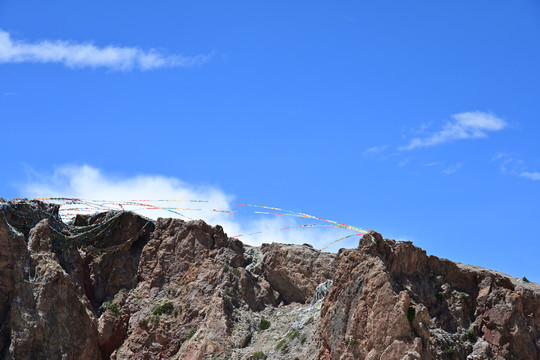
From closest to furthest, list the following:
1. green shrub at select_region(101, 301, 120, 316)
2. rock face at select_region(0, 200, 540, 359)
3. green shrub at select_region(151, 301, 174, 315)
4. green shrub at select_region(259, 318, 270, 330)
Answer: rock face at select_region(0, 200, 540, 359), green shrub at select_region(259, 318, 270, 330), green shrub at select_region(151, 301, 174, 315), green shrub at select_region(101, 301, 120, 316)

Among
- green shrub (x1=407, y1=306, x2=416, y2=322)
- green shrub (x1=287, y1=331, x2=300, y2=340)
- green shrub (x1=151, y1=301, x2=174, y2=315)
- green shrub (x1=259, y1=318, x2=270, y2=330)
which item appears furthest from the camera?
green shrub (x1=151, y1=301, x2=174, y2=315)

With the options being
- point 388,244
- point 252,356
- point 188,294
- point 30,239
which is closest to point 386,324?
point 388,244

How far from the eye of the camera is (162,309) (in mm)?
85438

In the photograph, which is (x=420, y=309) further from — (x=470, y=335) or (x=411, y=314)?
(x=470, y=335)

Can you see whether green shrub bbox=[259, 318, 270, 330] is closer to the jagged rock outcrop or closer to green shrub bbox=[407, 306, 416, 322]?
the jagged rock outcrop

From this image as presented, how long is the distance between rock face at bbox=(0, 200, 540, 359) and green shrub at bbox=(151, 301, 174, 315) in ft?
0.25

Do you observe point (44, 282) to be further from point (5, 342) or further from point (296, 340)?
point (296, 340)

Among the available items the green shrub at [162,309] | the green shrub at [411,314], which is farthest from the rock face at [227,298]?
the green shrub at [411,314]

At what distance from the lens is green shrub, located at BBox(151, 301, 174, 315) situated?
85250 millimetres

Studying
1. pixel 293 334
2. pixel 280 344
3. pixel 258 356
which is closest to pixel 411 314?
pixel 293 334

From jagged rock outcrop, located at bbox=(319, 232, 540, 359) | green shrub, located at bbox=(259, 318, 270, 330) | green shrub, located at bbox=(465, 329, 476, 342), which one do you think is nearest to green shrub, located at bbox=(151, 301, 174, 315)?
green shrub, located at bbox=(259, 318, 270, 330)

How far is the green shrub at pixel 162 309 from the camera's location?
85250mm

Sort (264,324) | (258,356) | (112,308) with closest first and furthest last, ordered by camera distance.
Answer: (258,356), (264,324), (112,308)

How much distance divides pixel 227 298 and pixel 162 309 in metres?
5.13
